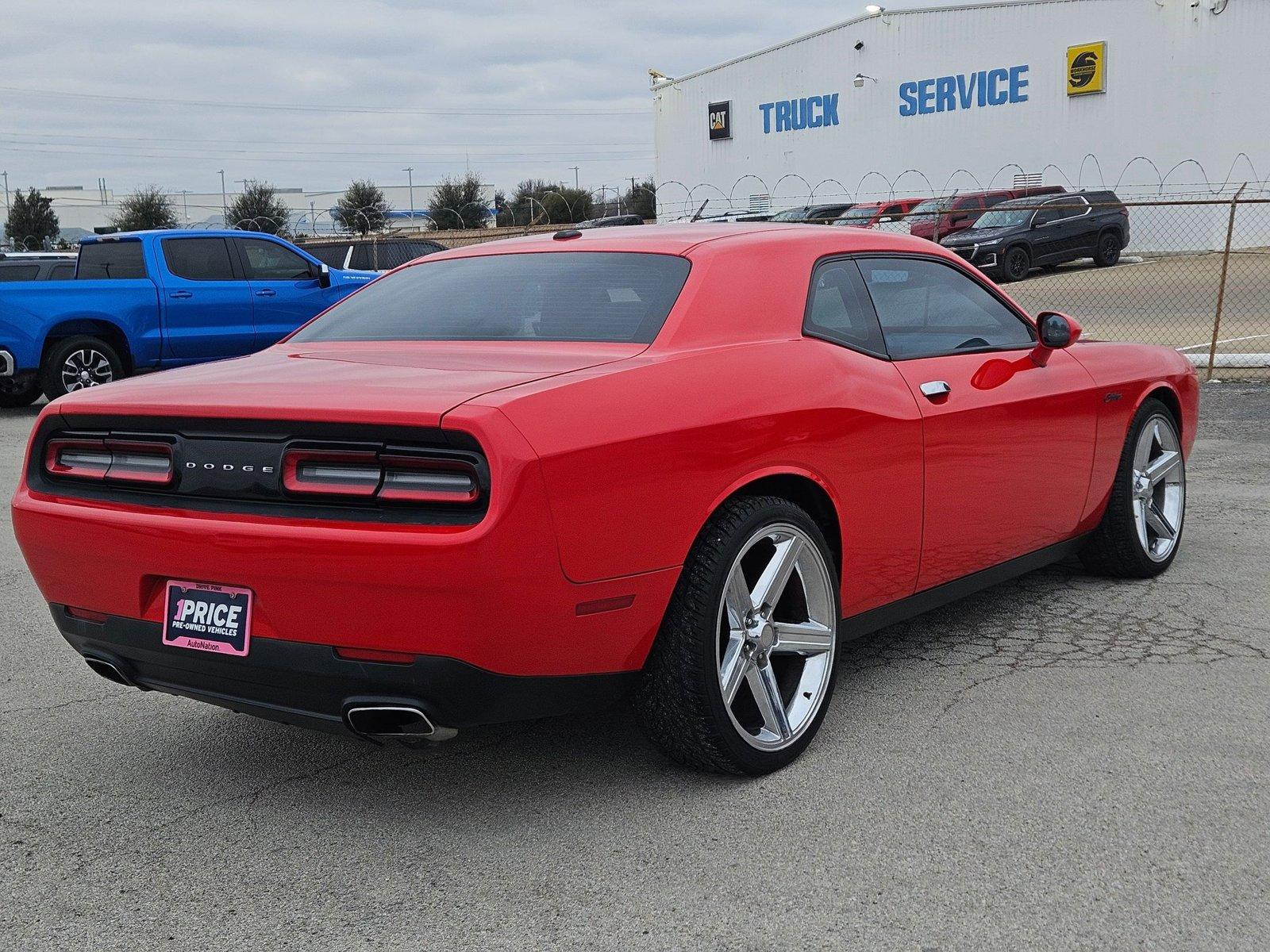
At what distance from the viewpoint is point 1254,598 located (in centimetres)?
532

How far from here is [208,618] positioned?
321 cm

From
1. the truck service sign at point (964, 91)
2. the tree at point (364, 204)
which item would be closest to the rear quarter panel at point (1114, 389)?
the truck service sign at point (964, 91)

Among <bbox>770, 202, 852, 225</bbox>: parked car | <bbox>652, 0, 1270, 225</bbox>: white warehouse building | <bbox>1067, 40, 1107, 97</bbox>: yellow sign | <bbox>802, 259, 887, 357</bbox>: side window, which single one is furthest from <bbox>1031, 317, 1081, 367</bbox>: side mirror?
<bbox>1067, 40, 1107, 97</bbox>: yellow sign

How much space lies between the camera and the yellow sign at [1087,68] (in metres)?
37.9

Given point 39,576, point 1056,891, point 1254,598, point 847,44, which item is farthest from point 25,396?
point 847,44

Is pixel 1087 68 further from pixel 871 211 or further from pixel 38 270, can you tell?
pixel 38 270

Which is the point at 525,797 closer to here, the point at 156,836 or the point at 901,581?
the point at 156,836

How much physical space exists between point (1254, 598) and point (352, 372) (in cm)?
377

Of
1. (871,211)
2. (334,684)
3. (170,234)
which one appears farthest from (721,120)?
(334,684)

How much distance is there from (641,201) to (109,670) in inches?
2564

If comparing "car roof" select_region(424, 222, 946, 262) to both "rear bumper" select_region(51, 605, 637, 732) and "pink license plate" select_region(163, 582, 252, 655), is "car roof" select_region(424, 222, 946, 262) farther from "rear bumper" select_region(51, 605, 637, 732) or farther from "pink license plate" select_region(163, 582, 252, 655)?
"pink license plate" select_region(163, 582, 252, 655)

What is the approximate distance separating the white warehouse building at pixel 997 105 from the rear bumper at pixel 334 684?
37.6 metres

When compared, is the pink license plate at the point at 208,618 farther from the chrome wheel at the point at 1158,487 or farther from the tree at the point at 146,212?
the tree at the point at 146,212

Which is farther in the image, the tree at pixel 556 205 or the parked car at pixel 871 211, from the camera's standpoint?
the tree at pixel 556 205
